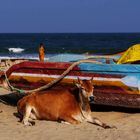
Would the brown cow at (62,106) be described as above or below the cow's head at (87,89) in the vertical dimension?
below

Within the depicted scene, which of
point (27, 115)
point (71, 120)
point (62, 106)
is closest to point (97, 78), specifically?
point (62, 106)

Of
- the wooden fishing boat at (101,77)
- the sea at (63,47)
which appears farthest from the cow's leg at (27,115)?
the sea at (63,47)

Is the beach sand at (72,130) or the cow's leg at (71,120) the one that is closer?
the beach sand at (72,130)

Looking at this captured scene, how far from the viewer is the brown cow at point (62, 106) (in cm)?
870

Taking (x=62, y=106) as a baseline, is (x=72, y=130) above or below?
below

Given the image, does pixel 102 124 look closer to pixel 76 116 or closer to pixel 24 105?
pixel 76 116

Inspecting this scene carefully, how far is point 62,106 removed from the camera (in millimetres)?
8844

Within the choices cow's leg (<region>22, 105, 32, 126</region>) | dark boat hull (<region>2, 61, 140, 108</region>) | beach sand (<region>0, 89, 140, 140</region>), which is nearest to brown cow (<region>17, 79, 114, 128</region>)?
cow's leg (<region>22, 105, 32, 126</region>)

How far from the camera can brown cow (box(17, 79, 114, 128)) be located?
870 centimetres

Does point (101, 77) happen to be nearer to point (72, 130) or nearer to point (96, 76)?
point (96, 76)

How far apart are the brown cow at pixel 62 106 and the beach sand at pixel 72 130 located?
13 centimetres

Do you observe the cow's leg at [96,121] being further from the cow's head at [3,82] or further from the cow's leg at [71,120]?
the cow's head at [3,82]

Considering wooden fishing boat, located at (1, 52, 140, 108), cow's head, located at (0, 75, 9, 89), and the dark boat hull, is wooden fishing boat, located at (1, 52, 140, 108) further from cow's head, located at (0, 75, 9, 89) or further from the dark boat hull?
cow's head, located at (0, 75, 9, 89)

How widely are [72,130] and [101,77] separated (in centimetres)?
172
